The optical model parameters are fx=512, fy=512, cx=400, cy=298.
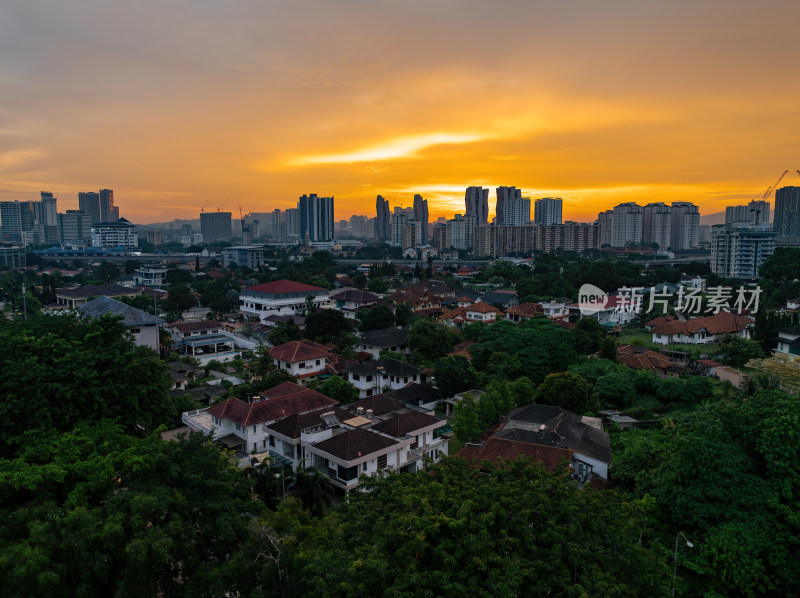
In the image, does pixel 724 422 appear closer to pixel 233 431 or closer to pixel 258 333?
pixel 233 431

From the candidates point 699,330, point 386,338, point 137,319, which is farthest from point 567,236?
point 137,319

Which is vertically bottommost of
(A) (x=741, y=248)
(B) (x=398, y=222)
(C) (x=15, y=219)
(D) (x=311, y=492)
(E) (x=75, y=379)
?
(D) (x=311, y=492)

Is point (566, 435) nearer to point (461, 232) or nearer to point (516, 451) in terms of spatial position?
point (516, 451)

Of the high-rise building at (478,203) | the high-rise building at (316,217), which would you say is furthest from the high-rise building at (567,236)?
the high-rise building at (316,217)

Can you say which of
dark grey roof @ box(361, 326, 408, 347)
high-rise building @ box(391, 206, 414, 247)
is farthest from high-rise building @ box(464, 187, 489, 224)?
dark grey roof @ box(361, 326, 408, 347)

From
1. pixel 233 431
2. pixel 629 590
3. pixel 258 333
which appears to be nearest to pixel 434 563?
pixel 629 590
